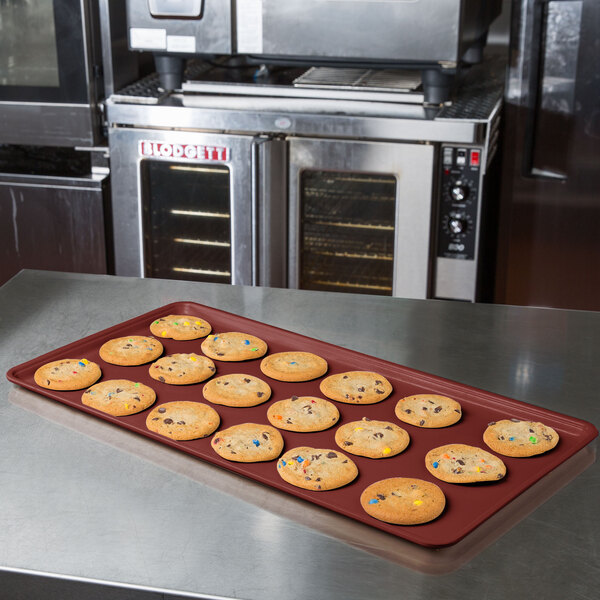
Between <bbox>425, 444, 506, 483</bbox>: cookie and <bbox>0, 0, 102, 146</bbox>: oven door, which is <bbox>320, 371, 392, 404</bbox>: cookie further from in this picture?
<bbox>0, 0, 102, 146</bbox>: oven door

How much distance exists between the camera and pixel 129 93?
102 inches

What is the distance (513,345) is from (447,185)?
43.6 inches

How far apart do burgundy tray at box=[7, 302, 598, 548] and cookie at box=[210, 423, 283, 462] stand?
0.01m

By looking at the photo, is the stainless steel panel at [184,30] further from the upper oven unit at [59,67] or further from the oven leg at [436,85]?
the oven leg at [436,85]

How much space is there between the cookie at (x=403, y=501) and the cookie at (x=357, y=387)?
0.21 m

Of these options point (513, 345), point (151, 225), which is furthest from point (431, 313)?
point (151, 225)

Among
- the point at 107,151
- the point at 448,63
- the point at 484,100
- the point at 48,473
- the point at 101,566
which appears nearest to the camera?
the point at 101,566

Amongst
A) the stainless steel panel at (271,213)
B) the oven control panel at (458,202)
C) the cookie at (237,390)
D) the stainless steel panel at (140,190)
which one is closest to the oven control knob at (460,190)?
the oven control panel at (458,202)

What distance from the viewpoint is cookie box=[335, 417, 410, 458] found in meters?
1.05

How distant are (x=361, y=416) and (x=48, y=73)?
1.93 m

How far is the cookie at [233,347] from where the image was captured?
1.30m

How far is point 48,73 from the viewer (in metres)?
2.63

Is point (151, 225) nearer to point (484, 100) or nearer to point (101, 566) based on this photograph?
point (484, 100)

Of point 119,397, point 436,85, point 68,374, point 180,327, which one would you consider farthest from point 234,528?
point 436,85
